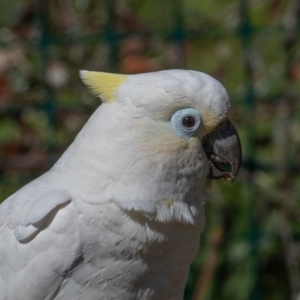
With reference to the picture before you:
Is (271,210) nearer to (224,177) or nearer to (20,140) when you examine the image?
(20,140)

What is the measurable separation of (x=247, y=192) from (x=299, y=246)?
0.26 m

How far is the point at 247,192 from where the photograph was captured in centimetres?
261

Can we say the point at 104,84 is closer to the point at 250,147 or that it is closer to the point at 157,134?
the point at 157,134

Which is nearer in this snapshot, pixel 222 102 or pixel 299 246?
pixel 222 102

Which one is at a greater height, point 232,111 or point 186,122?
point 186,122

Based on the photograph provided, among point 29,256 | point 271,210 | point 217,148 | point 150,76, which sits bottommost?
point 271,210

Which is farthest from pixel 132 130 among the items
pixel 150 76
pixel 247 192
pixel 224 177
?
pixel 247 192

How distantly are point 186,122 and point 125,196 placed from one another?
183mm

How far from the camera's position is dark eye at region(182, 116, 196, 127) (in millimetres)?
1491

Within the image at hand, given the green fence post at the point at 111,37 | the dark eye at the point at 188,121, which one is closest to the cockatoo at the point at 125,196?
the dark eye at the point at 188,121

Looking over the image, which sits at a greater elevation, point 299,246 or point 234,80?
point 234,80

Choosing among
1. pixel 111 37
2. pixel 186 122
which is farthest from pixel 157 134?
pixel 111 37

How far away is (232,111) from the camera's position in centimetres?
261

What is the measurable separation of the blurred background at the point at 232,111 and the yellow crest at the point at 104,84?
99cm
